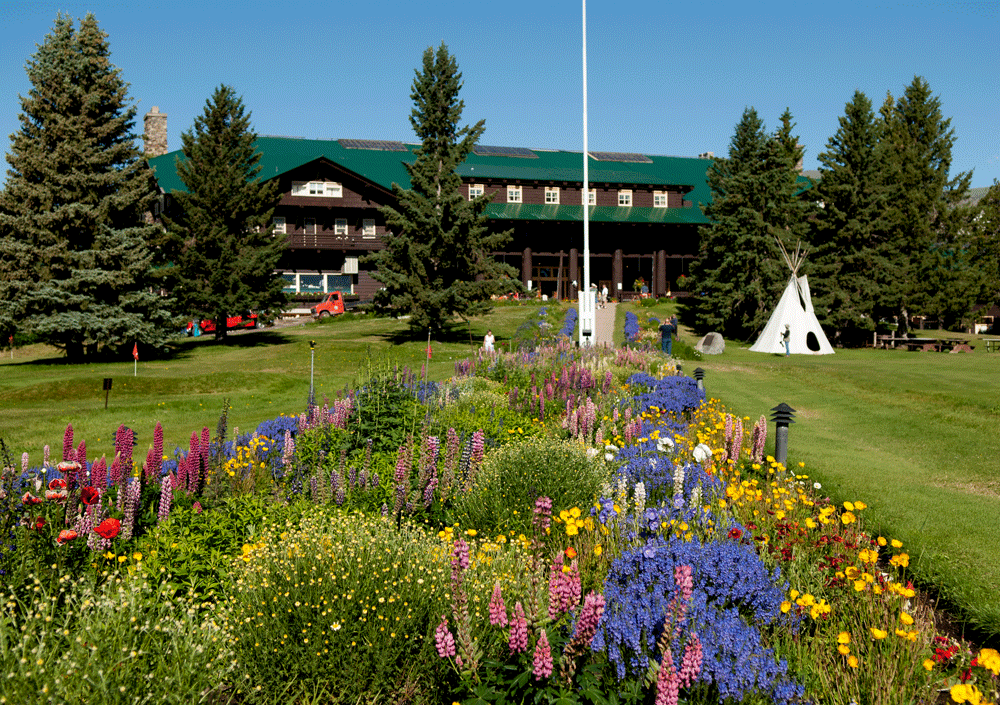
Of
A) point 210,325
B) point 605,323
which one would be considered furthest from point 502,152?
point 210,325

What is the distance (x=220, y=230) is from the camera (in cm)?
3184

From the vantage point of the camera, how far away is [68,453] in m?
6.72

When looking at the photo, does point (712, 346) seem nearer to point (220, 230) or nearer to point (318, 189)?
point (220, 230)

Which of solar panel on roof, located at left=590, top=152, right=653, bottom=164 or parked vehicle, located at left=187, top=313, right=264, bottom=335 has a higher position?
solar panel on roof, located at left=590, top=152, right=653, bottom=164

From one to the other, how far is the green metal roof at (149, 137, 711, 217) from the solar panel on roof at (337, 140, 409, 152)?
570 millimetres

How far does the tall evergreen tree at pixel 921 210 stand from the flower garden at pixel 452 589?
3629 cm

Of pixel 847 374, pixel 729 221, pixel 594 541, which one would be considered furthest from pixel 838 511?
pixel 729 221

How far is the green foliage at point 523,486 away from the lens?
22.7ft

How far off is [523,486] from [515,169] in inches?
1896

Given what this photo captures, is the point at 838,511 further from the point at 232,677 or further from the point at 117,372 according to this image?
the point at 117,372

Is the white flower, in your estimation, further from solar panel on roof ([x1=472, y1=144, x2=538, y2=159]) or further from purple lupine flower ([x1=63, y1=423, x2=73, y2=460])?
solar panel on roof ([x1=472, y1=144, x2=538, y2=159])

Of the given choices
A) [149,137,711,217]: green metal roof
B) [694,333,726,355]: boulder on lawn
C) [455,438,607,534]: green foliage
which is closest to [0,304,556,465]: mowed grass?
[455,438,607,534]: green foliage

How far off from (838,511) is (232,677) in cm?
641

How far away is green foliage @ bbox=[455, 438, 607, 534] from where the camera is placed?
22.7ft
